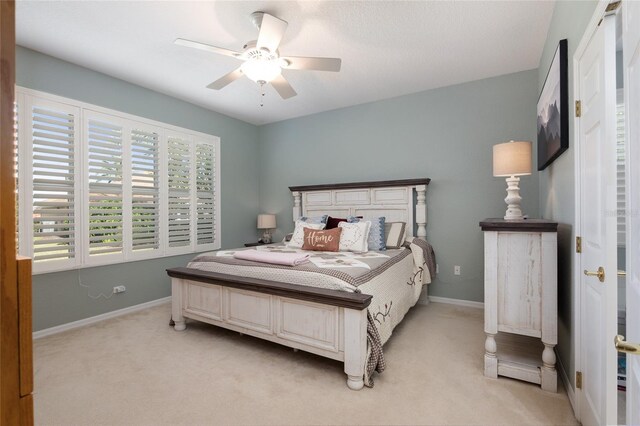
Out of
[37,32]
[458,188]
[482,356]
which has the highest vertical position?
[37,32]

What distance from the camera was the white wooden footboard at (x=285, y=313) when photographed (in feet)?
6.47

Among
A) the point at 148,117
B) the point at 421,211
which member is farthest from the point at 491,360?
the point at 148,117

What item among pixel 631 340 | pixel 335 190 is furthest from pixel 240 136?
pixel 631 340

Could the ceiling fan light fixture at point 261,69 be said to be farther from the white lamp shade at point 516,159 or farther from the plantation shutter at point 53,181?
the plantation shutter at point 53,181

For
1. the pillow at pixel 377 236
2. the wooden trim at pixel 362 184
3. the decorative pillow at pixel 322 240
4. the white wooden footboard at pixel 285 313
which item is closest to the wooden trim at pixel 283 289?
the white wooden footboard at pixel 285 313

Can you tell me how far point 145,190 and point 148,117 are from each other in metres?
0.93

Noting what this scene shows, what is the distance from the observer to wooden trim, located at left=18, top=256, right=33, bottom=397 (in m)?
0.56

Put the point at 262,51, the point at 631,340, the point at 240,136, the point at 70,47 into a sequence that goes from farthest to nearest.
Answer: the point at 240,136 < the point at 70,47 < the point at 262,51 < the point at 631,340

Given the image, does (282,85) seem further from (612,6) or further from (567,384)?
(567,384)

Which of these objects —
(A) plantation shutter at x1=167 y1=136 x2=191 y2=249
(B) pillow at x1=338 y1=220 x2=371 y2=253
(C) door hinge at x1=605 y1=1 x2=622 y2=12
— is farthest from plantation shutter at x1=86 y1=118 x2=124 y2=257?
(C) door hinge at x1=605 y1=1 x2=622 y2=12

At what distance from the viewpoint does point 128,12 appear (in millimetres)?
2346

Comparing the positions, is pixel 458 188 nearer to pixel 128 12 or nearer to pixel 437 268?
pixel 437 268

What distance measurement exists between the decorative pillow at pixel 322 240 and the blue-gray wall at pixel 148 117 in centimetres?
190

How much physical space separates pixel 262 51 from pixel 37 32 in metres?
2.07
